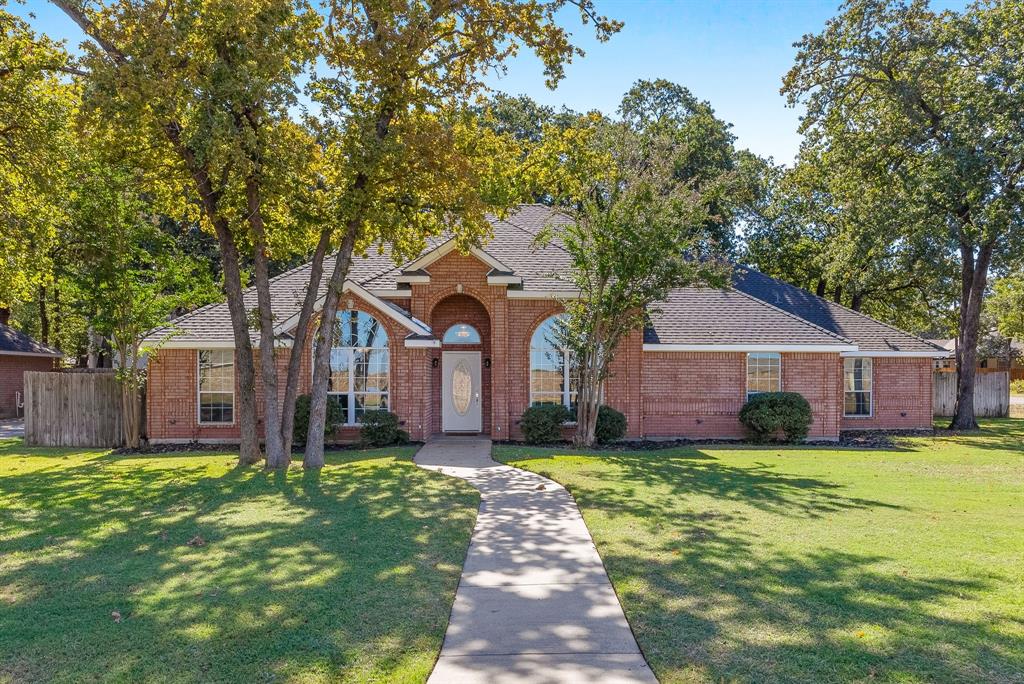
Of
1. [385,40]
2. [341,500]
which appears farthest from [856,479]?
[385,40]

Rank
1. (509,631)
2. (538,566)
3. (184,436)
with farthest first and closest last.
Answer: (184,436)
(538,566)
(509,631)

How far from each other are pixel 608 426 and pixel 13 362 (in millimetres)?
29609

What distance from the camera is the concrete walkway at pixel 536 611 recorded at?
4.57m

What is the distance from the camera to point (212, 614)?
5469mm

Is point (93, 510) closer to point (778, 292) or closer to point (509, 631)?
point (509, 631)

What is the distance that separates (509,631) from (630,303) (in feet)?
38.4

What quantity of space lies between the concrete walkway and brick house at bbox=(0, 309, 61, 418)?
31100 millimetres

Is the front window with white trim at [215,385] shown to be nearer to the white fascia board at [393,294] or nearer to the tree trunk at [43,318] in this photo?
the white fascia board at [393,294]

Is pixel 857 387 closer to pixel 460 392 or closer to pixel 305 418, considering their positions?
pixel 460 392

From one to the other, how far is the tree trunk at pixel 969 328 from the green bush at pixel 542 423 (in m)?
14.8

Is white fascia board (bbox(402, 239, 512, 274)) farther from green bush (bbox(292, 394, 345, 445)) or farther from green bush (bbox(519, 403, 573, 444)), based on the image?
green bush (bbox(292, 394, 345, 445))

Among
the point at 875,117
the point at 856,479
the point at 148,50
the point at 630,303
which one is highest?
the point at 875,117

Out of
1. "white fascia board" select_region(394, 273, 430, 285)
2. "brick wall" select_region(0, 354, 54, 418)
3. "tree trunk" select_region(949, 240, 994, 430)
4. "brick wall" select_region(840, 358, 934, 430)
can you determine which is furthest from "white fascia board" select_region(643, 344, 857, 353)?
"brick wall" select_region(0, 354, 54, 418)

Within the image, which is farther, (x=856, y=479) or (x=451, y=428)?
(x=451, y=428)
